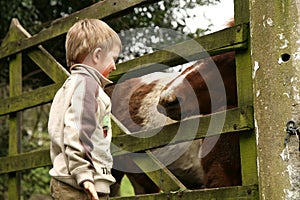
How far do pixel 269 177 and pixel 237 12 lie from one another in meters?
1.07

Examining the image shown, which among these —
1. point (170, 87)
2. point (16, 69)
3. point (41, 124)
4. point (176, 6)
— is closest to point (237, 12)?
point (170, 87)

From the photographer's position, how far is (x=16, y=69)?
16.1ft

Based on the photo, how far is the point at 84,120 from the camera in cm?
232

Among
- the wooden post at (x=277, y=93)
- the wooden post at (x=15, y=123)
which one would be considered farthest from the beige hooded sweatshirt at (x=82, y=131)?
the wooden post at (x=15, y=123)

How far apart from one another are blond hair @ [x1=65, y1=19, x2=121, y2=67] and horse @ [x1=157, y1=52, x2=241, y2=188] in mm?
1747

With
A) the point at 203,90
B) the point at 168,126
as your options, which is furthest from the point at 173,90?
the point at 168,126

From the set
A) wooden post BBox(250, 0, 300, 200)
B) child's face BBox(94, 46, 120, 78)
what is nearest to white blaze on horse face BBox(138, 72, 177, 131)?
child's face BBox(94, 46, 120, 78)

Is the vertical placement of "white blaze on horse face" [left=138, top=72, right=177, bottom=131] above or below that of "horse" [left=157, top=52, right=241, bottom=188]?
above

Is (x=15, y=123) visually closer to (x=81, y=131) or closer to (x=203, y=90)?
(x=203, y=90)

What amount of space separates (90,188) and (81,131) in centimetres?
22

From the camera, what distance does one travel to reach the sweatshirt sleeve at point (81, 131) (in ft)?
7.50

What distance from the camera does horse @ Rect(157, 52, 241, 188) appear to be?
13.5 ft

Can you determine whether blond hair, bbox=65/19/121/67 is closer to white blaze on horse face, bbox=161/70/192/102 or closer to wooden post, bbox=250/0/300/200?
wooden post, bbox=250/0/300/200

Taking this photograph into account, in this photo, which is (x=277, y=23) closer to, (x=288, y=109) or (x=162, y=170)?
(x=288, y=109)
